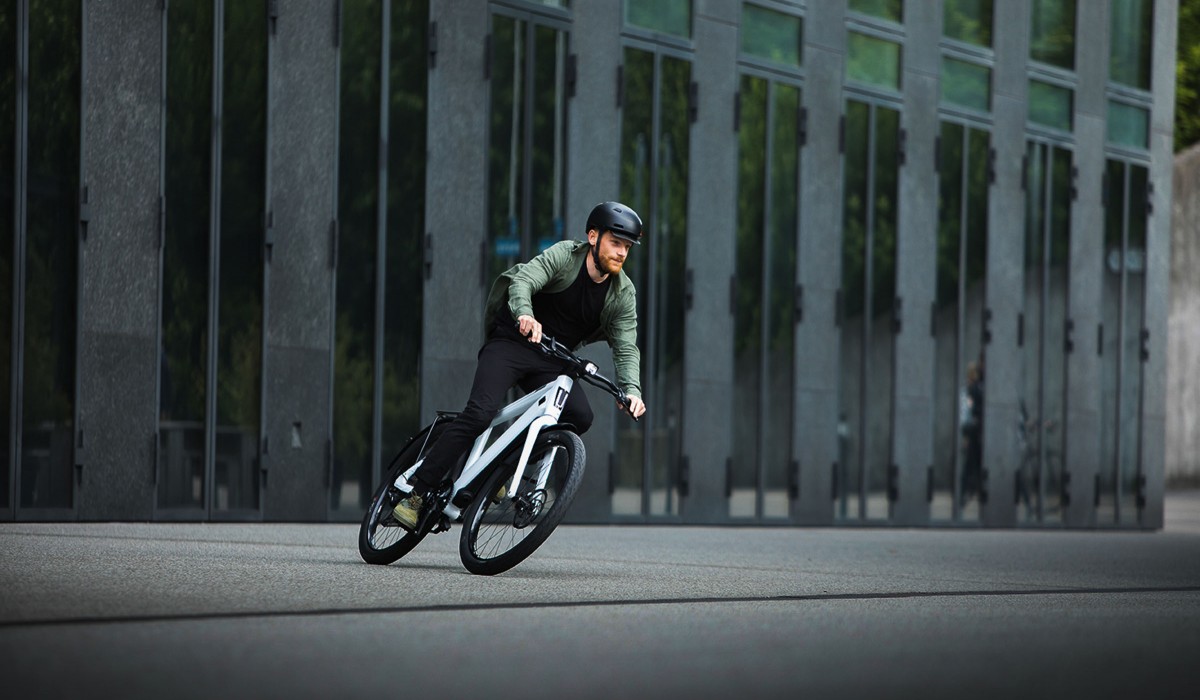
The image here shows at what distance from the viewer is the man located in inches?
334

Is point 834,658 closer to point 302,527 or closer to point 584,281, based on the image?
point 584,281

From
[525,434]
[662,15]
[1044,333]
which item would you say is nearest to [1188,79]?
[1044,333]

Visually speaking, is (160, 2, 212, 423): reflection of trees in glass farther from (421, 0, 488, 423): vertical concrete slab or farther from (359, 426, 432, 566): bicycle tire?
(359, 426, 432, 566): bicycle tire

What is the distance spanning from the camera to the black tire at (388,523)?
29.3 ft

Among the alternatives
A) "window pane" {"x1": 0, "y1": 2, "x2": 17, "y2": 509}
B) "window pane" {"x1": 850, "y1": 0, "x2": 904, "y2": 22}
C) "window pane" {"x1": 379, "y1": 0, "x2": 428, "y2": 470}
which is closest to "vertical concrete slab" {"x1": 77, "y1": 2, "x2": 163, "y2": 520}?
"window pane" {"x1": 0, "y1": 2, "x2": 17, "y2": 509}

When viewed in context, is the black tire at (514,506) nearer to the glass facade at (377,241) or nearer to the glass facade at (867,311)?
the glass facade at (377,241)

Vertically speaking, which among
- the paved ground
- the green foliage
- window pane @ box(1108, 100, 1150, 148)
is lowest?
the paved ground

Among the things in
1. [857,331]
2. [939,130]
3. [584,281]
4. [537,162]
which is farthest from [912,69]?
[584,281]

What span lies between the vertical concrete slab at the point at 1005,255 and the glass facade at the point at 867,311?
1771 millimetres

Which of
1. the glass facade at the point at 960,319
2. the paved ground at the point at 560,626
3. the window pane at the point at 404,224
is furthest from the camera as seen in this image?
the glass facade at the point at 960,319

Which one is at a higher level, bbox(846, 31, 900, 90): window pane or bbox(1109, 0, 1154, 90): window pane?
bbox(1109, 0, 1154, 90): window pane

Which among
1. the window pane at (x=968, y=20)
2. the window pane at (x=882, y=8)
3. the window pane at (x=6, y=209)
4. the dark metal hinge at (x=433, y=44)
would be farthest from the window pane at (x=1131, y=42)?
the window pane at (x=6, y=209)

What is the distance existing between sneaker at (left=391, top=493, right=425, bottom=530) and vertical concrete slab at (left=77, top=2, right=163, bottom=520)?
480cm

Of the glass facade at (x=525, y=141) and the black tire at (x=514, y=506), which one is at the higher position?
the glass facade at (x=525, y=141)
